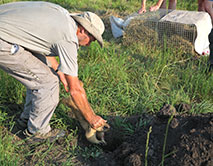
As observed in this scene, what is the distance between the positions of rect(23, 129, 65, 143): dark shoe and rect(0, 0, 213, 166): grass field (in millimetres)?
93

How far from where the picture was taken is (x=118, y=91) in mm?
3789

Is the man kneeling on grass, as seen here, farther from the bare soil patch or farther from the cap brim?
the bare soil patch

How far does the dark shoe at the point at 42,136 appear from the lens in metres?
3.05

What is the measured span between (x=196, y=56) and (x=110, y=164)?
2703mm

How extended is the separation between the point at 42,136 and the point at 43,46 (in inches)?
37.3

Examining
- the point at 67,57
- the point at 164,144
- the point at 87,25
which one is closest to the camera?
the point at 164,144

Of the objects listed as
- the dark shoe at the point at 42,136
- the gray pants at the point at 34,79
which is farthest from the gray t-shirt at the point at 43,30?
the dark shoe at the point at 42,136

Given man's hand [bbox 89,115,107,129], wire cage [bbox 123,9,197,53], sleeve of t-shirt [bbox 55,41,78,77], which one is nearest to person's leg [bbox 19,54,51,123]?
sleeve of t-shirt [bbox 55,41,78,77]

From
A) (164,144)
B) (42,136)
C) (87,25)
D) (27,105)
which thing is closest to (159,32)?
(87,25)

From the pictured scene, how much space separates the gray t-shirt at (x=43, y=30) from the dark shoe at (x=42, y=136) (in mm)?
868

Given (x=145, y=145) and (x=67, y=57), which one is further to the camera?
(x=145, y=145)

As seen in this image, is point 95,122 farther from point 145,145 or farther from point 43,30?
point 43,30

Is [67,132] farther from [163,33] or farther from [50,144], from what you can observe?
[163,33]

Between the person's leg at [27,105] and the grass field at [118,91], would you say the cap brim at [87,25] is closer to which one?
the person's leg at [27,105]
